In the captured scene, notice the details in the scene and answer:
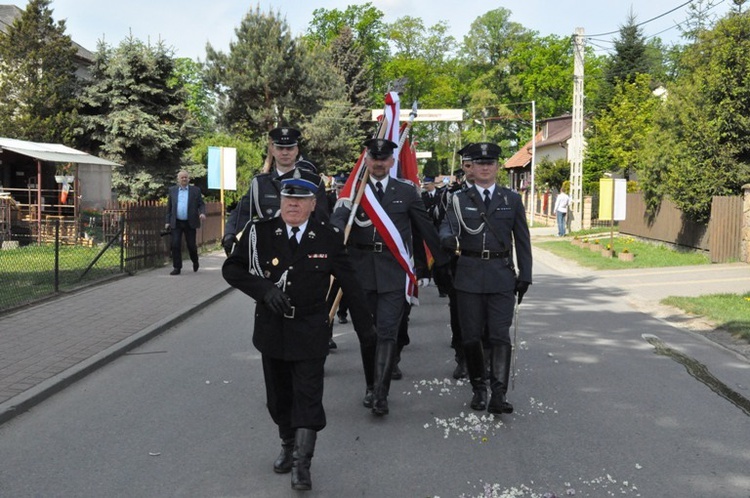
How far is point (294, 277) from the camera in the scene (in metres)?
4.29

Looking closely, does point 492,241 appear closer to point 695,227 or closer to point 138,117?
point 695,227

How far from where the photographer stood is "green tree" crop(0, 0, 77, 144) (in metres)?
33.8

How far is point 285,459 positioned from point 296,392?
0.52 meters

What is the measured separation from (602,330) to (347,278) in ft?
20.8

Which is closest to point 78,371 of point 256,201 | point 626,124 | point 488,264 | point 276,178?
point 256,201

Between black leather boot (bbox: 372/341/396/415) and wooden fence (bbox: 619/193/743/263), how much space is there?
15031 mm

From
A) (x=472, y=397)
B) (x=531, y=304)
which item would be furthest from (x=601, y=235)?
(x=472, y=397)

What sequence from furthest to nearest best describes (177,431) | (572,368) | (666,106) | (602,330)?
1. (666,106)
2. (602,330)
3. (572,368)
4. (177,431)

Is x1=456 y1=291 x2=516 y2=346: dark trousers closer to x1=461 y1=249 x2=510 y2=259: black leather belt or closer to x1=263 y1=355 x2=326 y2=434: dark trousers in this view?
x1=461 y1=249 x2=510 y2=259: black leather belt

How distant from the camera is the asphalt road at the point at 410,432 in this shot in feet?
14.5

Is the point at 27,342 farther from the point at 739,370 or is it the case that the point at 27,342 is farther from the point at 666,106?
the point at 666,106

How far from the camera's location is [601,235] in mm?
31625

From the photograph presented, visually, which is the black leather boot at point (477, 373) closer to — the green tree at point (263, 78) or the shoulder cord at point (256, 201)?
the shoulder cord at point (256, 201)

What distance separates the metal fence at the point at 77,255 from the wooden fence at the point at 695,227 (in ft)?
43.3
